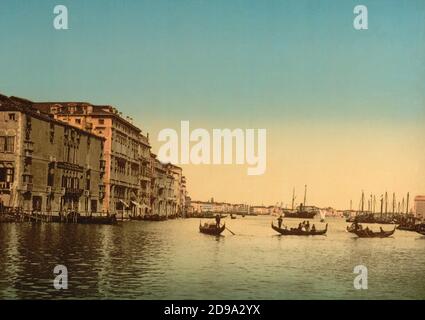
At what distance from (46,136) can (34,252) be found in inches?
435

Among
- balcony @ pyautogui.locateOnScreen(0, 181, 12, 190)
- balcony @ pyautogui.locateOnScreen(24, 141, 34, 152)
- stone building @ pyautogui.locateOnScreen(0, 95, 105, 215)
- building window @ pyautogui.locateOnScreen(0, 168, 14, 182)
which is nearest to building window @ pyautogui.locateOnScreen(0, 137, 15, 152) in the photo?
stone building @ pyautogui.locateOnScreen(0, 95, 105, 215)

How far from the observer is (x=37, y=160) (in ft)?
86.6

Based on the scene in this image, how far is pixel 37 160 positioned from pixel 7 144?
148 centimetres

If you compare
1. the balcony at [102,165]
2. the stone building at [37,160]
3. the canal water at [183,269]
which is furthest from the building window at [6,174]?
the balcony at [102,165]

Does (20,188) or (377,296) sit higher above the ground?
(20,188)

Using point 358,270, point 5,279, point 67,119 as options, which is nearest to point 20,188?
point 67,119

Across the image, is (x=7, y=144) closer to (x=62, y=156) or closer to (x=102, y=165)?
(x=62, y=156)

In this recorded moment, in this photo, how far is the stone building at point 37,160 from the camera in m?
25.8

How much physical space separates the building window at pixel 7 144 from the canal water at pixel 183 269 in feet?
12.5

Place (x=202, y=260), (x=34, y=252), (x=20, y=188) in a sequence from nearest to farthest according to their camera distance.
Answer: (x=34, y=252)
(x=202, y=260)
(x=20, y=188)

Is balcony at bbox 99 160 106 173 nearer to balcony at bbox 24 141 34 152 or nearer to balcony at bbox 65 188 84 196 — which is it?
balcony at bbox 65 188 84 196

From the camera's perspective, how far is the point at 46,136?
1059 inches

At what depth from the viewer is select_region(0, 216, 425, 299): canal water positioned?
12.6 m

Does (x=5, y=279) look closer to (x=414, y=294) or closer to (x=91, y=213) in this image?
(x=414, y=294)
